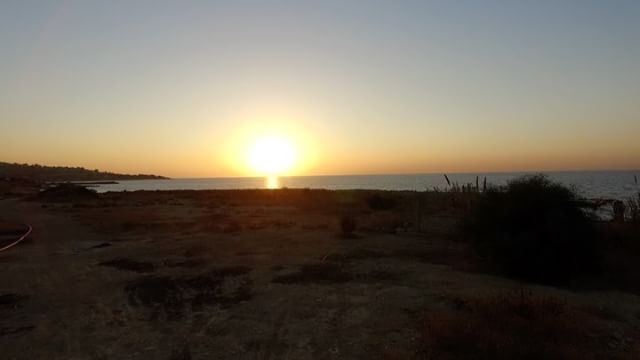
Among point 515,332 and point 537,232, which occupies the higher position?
point 537,232

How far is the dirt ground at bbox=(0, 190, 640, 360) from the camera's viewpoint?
33.4 ft

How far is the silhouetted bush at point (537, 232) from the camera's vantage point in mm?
16219

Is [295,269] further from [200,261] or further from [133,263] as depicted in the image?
[133,263]

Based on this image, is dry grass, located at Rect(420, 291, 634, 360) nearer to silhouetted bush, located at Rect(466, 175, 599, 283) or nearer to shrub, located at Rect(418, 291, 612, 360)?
shrub, located at Rect(418, 291, 612, 360)

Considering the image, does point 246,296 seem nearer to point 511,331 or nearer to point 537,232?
point 511,331

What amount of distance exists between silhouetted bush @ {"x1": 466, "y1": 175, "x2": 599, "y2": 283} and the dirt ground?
97 centimetres

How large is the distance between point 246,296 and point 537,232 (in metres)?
8.46

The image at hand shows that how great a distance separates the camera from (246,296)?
13812 millimetres

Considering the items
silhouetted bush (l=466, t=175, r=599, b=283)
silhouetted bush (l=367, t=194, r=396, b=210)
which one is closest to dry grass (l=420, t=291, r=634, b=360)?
silhouetted bush (l=466, t=175, r=599, b=283)

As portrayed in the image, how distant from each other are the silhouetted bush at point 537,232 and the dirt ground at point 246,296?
38.1 inches

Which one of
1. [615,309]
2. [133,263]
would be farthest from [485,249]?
[133,263]

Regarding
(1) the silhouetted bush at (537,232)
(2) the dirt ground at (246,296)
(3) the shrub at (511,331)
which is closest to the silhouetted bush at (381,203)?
(2) the dirt ground at (246,296)

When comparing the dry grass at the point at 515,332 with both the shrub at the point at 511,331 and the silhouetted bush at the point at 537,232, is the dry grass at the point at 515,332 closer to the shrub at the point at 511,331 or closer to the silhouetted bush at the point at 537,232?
the shrub at the point at 511,331

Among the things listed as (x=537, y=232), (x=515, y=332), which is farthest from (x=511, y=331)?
(x=537, y=232)
